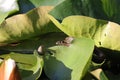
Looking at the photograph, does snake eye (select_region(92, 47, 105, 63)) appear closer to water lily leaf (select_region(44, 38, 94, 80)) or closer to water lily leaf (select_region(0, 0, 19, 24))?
water lily leaf (select_region(44, 38, 94, 80))

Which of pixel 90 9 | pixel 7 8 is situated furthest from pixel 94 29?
pixel 7 8

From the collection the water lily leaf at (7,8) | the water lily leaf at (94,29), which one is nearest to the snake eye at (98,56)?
the water lily leaf at (94,29)

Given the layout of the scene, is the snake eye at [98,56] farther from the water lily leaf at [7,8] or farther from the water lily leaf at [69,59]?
the water lily leaf at [7,8]

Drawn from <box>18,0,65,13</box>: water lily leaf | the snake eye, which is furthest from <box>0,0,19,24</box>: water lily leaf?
the snake eye

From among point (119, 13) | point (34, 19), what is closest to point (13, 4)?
point (34, 19)

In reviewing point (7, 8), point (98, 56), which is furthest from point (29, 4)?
point (98, 56)

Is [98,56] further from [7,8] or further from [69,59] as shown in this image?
[7,8]
